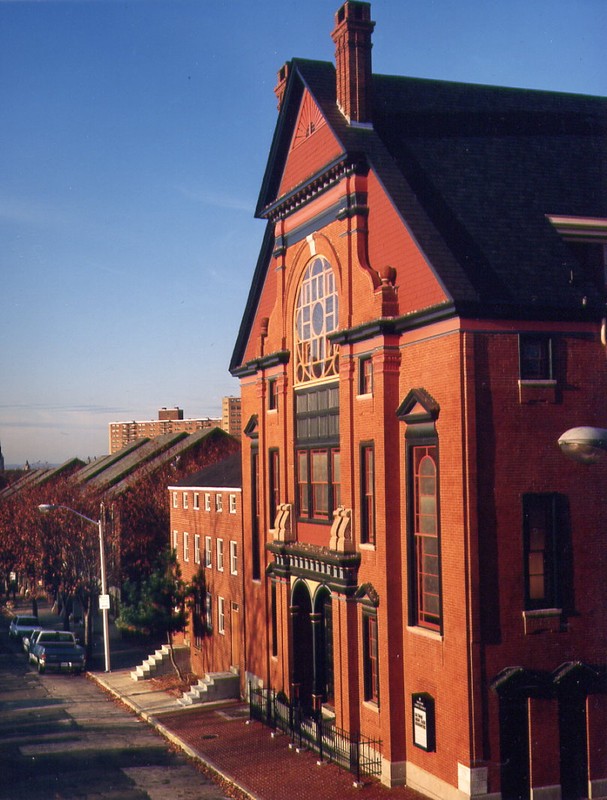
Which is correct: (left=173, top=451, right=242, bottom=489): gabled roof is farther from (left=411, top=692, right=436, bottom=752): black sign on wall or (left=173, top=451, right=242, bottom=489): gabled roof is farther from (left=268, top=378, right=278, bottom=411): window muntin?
(left=411, top=692, right=436, bottom=752): black sign on wall

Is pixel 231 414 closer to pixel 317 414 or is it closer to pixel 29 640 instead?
pixel 29 640

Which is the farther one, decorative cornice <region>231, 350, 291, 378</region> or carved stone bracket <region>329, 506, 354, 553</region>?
decorative cornice <region>231, 350, 291, 378</region>

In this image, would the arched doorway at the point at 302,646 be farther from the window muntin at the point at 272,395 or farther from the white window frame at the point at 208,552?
the white window frame at the point at 208,552

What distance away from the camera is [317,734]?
28953 millimetres

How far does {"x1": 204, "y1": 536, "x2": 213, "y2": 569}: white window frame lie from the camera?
45344 millimetres

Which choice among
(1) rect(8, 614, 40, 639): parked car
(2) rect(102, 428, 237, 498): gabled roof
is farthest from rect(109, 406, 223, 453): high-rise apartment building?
(1) rect(8, 614, 40, 639): parked car

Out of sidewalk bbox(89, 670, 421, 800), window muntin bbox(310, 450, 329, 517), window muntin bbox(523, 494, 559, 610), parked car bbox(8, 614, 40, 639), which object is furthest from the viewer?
A: parked car bbox(8, 614, 40, 639)

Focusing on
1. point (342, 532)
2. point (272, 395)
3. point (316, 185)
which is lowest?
point (342, 532)

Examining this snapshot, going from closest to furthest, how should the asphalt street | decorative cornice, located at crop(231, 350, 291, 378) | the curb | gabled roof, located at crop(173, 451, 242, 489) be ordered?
the asphalt street → the curb → decorative cornice, located at crop(231, 350, 291, 378) → gabled roof, located at crop(173, 451, 242, 489)

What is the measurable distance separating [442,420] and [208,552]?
2495 cm

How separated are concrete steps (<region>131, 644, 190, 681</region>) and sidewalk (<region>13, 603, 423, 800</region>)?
68 centimetres

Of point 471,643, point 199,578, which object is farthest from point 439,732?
point 199,578

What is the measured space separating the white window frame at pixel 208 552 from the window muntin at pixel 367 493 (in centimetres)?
1896

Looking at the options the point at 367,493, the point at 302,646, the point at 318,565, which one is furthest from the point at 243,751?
the point at 367,493
